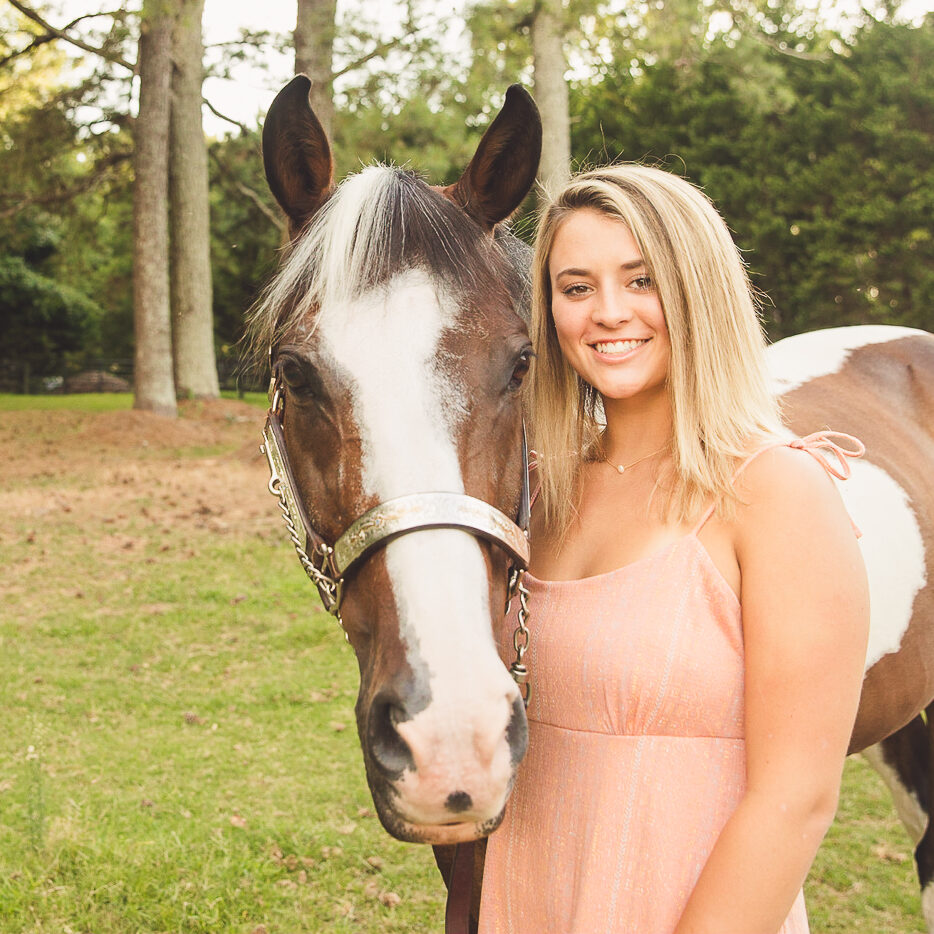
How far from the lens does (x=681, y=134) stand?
19234 millimetres

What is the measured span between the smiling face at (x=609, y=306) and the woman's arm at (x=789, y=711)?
0.41m

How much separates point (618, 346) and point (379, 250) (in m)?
0.50

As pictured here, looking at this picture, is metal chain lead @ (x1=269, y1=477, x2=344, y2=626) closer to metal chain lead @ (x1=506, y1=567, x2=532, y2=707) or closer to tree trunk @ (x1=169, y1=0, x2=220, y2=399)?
metal chain lead @ (x1=506, y1=567, x2=532, y2=707)

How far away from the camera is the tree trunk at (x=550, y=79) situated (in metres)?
8.09

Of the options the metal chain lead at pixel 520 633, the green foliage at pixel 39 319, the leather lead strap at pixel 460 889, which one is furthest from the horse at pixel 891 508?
the green foliage at pixel 39 319

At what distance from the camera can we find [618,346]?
169cm

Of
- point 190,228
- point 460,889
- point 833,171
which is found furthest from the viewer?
point 833,171

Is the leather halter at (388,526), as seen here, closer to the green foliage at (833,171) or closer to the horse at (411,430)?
the horse at (411,430)

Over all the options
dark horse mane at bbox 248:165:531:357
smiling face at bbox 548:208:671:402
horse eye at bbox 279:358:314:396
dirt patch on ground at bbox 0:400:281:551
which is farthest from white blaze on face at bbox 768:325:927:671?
dirt patch on ground at bbox 0:400:281:551

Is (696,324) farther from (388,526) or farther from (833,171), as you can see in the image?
(833,171)

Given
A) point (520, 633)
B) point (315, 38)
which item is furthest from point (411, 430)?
point (315, 38)

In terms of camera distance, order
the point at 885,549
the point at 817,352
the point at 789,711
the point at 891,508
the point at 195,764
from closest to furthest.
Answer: the point at 789,711 → the point at 885,549 → the point at 891,508 → the point at 817,352 → the point at 195,764

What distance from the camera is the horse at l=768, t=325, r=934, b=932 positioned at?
2648 mm

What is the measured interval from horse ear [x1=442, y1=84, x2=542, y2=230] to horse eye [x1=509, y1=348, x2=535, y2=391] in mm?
397
